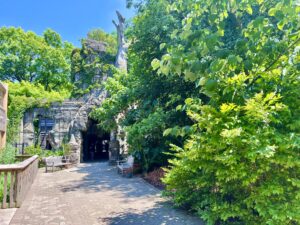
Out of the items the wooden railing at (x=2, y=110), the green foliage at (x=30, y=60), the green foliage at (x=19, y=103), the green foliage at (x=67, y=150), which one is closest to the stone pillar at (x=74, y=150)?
the green foliage at (x=67, y=150)

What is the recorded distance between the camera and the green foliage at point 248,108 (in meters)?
2.67

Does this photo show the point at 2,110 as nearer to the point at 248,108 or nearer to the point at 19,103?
the point at 19,103

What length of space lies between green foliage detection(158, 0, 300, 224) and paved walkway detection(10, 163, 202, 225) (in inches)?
53.0

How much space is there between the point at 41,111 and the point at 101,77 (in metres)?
5.31

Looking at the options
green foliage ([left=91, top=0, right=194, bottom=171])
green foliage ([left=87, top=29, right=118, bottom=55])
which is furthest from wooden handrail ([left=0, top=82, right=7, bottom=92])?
green foliage ([left=87, top=29, right=118, bottom=55])

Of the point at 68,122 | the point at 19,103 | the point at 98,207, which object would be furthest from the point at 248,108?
the point at 19,103

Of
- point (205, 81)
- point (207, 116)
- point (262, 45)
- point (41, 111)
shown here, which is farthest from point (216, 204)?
point (41, 111)

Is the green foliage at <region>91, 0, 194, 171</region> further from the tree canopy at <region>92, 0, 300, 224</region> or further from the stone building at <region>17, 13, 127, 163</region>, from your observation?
the stone building at <region>17, 13, 127, 163</region>

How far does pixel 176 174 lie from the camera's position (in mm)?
4723

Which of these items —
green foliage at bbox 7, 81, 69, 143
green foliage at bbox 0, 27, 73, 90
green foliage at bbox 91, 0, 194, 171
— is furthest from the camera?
green foliage at bbox 0, 27, 73, 90

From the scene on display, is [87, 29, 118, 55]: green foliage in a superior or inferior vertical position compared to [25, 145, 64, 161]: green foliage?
superior

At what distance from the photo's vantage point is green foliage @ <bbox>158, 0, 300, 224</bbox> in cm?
267

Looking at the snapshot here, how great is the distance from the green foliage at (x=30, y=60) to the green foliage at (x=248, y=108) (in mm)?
26154

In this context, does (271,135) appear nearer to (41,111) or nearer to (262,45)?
(262,45)
